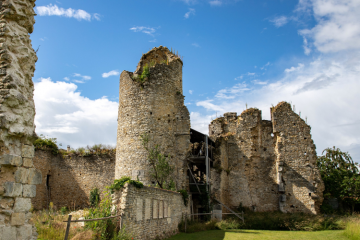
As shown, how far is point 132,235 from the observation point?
10.2m

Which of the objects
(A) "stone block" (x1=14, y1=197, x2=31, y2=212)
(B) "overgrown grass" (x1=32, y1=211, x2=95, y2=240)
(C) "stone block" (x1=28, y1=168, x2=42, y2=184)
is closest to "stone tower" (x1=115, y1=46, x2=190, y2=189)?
(B) "overgrown grass" (x1=32, y1=211, x2=95, y2=240)

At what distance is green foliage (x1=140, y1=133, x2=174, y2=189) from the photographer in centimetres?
1686

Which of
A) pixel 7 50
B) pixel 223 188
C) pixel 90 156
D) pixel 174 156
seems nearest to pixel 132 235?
pixel 7 50

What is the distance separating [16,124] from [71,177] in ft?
60.3

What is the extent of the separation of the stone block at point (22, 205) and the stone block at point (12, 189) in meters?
0.11

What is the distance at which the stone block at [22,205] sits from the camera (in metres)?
5.55

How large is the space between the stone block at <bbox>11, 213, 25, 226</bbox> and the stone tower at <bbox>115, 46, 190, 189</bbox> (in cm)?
1142

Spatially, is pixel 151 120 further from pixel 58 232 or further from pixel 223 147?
pixel 58 232

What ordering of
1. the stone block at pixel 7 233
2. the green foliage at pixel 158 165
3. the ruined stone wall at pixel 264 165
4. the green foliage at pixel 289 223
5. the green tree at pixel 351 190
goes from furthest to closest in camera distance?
the ruined stone wall at pixel 264 165 → the green tree at pixel 351 190 → the green foliage at pixel 289 223 → the green foliage at pixel 158 165 → the stone block at pixel 7 233

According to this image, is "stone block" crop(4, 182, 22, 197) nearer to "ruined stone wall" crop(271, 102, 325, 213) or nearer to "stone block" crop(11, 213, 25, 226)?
"stone block" crop(11, 213, 25, 226)

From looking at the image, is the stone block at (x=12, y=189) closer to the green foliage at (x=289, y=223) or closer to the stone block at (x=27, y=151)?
the stone block at (x=27, y=151)

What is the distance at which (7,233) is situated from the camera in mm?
5301

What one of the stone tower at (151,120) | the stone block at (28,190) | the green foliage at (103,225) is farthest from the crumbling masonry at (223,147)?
the stone block at (28,190)

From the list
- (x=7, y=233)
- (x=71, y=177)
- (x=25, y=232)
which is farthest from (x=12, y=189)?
(x=71, y=177)
